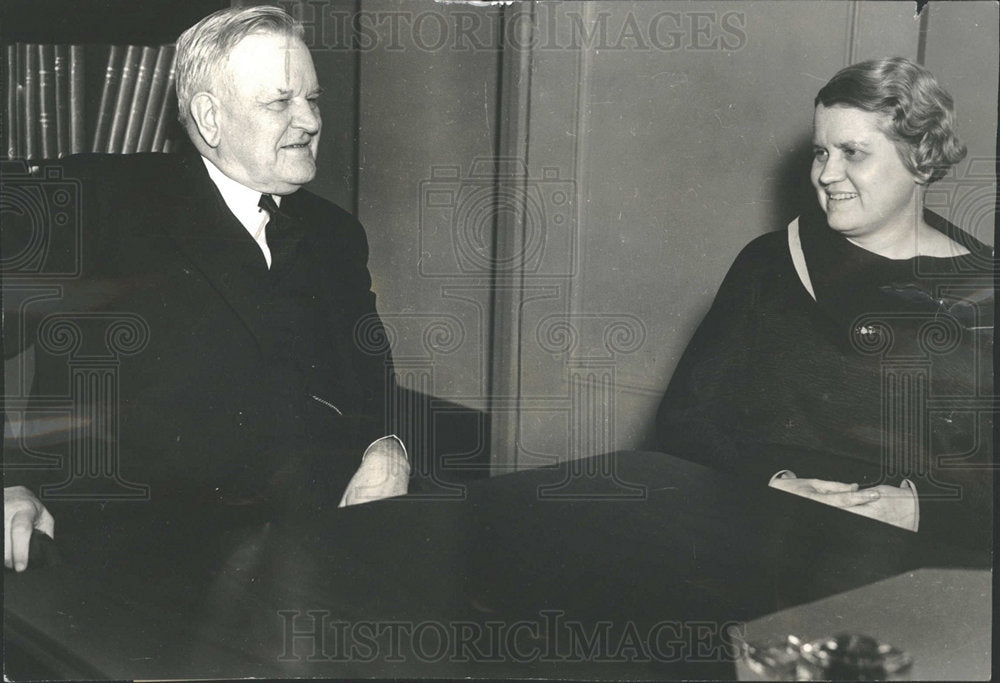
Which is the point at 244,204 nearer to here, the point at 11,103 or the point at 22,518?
the point at 11,103

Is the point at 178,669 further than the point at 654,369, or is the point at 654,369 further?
the point at 654,369

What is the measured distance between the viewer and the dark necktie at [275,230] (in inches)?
85.1

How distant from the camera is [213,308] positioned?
83.4 inches

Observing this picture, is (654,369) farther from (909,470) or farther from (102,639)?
(102,639)

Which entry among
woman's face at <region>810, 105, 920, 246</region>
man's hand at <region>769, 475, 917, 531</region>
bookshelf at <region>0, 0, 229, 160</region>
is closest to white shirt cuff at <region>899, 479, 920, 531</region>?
man's hand at <region>769, 475, 917, 531</region>

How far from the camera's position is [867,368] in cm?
216

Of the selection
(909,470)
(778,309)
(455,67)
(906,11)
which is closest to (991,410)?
(909,470)

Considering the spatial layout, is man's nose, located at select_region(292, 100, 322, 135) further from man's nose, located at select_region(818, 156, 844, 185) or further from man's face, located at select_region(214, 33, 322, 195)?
man's nose, located at select_region(818, 156, 844, 185)

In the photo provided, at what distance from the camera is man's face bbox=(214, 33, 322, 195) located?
211 centimetres

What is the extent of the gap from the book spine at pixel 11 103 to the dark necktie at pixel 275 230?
51 centimetres

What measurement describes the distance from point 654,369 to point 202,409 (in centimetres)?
93

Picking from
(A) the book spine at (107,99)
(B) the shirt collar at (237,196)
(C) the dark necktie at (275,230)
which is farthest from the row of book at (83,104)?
(C) the dark necktie at (275,230)

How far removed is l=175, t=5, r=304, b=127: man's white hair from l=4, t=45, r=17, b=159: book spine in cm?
34

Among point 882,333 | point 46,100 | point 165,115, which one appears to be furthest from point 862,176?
point 46,100
